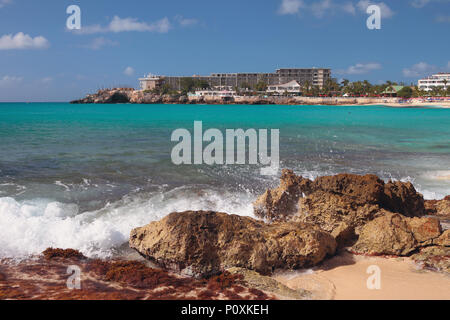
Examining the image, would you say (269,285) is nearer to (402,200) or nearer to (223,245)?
(223,245)

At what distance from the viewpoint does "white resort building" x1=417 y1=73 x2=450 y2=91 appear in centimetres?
15212

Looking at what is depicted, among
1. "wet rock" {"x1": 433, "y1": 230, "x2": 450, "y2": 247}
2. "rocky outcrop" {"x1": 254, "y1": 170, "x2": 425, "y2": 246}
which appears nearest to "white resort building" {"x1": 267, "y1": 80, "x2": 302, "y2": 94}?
"rocky outcrop" {"x1": 254, "y1": 170, "x2": 425, "y2": 246}

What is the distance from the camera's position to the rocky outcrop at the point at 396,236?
6.98m

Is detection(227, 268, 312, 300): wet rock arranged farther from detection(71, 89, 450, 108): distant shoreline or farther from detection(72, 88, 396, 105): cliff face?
detection(72, 88, 396, 105): cliff face

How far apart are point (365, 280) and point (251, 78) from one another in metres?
192

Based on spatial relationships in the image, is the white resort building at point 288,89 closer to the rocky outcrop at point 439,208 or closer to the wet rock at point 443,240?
the rocky outcrop at point 439,208

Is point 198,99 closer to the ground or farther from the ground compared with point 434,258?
farther from the ground

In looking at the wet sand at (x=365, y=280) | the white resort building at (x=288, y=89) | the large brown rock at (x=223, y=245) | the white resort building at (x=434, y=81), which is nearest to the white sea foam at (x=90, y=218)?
the large brown rock at (x=223, y=245)

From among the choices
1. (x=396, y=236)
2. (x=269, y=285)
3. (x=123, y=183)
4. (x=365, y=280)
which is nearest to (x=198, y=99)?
(x=123, y=183)

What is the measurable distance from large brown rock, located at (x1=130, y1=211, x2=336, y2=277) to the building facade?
18182 centimetres

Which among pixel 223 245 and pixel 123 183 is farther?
pixel 123 183

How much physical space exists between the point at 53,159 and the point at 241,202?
11.8 meters

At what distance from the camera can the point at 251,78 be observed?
7594 inches
